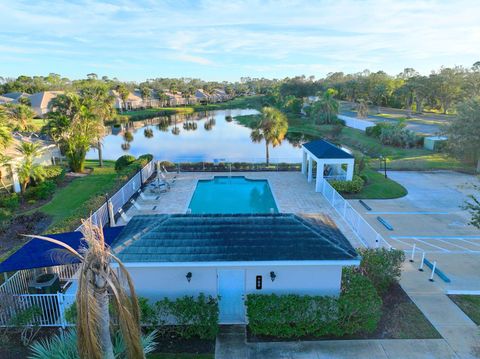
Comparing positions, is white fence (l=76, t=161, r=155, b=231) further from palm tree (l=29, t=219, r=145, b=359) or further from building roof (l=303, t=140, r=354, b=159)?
building roof (l=303, t=140, r=354, b=159)

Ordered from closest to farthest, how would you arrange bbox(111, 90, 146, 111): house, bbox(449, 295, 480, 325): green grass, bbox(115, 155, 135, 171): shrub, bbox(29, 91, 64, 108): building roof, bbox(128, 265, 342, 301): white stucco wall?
bbox(128, 265, 342, 301): white stucco wall, bbox(449, 295, 480, 325): green grass, bbox(115, 155, 135, 171): shrub, bbox(29, 91, 64, 108): building roof, bbox(111, 90, 146, 111): house

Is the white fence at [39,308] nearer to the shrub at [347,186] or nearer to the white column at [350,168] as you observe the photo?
the shrub at [347,186]

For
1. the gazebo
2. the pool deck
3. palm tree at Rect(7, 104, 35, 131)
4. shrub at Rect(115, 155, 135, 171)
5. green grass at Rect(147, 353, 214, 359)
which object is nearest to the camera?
green grass at Rect(147, 353, 214, 359)

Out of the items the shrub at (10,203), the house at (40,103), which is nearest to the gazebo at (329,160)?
the shrub at (10,203)

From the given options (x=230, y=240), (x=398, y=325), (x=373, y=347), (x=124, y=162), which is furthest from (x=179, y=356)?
(x=124, y=162)

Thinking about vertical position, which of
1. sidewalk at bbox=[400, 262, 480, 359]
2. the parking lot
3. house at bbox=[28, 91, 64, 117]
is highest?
house at bbox=[28, 91, 64, 117]

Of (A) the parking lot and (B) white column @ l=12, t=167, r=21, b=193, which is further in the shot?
(B) white column @ l=12, t=167, r=21, b=193

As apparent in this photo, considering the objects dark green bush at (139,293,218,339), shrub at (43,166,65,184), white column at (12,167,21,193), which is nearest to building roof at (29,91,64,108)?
shrub at (43,166,65,184)
